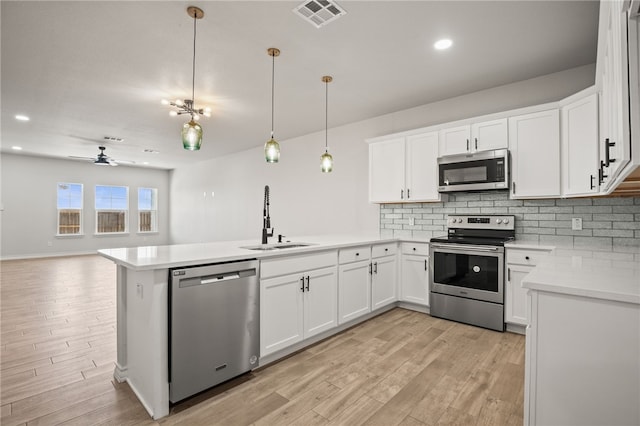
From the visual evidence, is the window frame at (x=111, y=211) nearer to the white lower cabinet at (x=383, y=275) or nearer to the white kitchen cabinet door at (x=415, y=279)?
the white lower cabinet at (x=383, y=275)

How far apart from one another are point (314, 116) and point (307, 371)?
369 centimetres

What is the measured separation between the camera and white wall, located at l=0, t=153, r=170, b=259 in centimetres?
813

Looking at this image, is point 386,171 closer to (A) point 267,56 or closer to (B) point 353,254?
(B) point 353,254

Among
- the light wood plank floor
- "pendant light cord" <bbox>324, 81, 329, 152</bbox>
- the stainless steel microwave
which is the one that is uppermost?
"pendant light cord" <bbox>324, 81, 329, 152</bbox>

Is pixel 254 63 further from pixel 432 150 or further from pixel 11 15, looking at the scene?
pixel 432 150

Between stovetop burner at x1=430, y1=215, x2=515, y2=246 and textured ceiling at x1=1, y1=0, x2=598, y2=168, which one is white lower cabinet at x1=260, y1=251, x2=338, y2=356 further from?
textured ceiling at x1=1, y1=0, x2=598, y2=168

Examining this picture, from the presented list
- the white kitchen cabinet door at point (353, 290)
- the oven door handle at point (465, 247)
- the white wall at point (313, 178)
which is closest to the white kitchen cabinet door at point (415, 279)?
the oven door handle at point (465, 247)

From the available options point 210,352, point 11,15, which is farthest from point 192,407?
point 11,15

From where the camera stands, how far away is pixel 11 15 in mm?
2445

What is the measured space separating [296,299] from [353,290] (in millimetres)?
835

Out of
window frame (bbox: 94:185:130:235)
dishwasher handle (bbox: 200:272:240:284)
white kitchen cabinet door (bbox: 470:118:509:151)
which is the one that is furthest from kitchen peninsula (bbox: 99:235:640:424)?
window frame (bbox: 94:185:130:235)

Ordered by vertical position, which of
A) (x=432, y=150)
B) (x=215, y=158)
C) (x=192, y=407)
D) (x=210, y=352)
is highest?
(x=215, y=158)

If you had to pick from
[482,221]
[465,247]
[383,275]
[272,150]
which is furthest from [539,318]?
[482,221]

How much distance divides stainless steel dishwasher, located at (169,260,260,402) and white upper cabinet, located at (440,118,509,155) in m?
2.72
